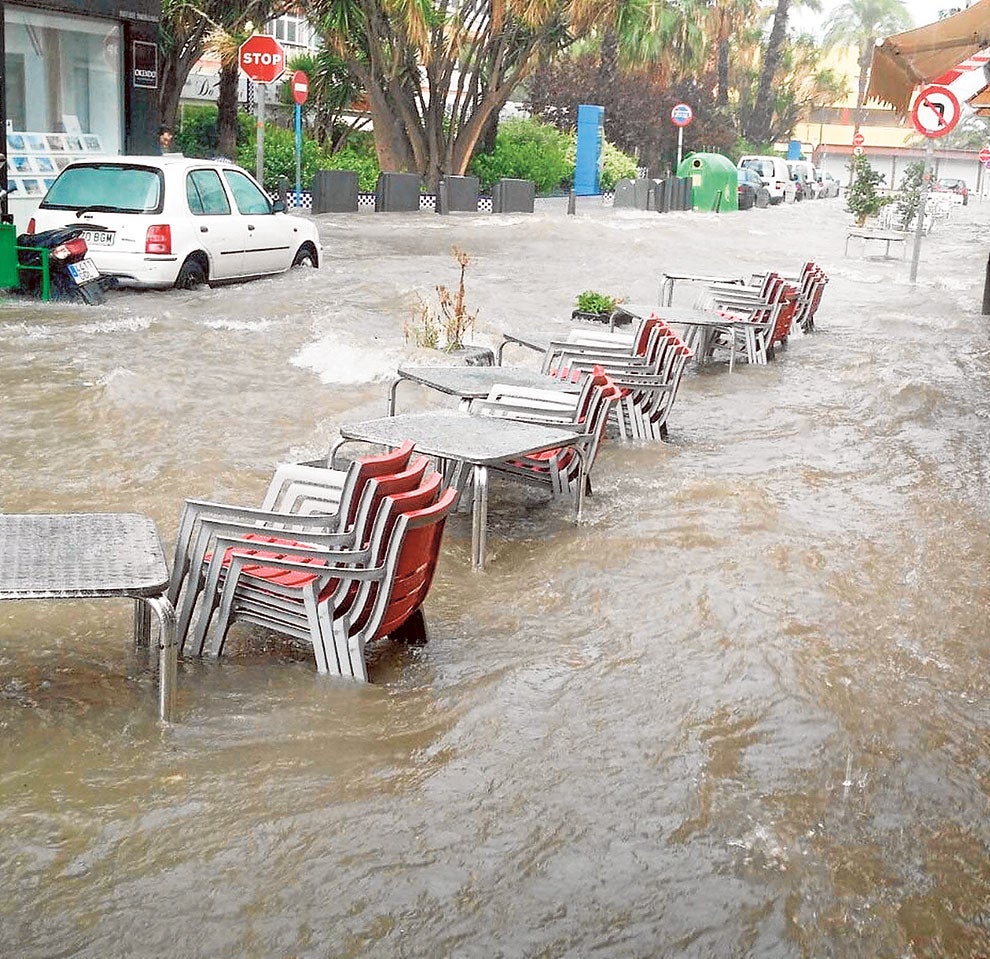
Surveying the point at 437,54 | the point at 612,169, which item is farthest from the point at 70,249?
the point at 612,169

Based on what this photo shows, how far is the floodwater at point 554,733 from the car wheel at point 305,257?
7640 millimetres

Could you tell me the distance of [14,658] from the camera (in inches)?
221

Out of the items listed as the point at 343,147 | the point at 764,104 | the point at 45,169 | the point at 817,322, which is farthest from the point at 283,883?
the point at 764,104

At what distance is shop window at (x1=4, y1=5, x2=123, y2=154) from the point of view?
61.9ft

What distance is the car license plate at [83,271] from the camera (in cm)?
1467

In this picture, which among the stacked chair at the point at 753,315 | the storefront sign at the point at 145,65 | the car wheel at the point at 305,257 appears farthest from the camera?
the storefront sign at the point at 145,65

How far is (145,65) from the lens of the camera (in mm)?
20844

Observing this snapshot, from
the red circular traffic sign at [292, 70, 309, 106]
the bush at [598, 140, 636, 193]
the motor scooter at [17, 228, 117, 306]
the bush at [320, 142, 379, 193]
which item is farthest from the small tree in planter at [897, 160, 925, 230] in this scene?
the motor scooter at [17, 228, 117, 306]

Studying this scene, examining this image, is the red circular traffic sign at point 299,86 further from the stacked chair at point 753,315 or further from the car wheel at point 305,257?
the stacked chair at point 753,315

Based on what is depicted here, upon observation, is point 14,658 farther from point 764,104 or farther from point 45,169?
point 764,104

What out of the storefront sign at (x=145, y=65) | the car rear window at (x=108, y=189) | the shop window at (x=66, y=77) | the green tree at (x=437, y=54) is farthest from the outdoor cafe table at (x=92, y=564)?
the green tree at (x=437, y=54)

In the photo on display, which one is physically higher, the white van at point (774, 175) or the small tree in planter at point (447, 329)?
the white van at point (774, 175)

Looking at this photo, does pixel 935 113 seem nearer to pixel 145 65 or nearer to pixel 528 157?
pixel 145 65

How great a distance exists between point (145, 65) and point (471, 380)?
1391 centimetres
